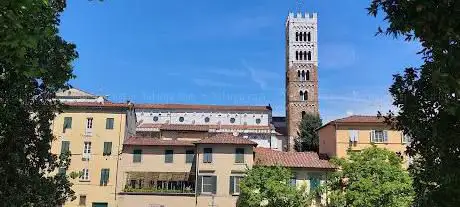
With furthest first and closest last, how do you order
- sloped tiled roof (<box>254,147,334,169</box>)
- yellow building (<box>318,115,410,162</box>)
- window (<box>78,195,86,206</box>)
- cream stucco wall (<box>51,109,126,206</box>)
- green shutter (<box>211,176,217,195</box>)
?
yellow building (<box>318,115,410,162</box>) → cream stucco wall (<box>51,109,126,206</box>) → window (<box>78,195,86,206</box>) → sloped tiled roof (<box>254,147,334,169</box>) → green shutter (<box>211,176,217,195</box>)

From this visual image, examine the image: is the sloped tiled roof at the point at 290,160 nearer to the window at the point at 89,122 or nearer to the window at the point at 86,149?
the window at the point at 86,149

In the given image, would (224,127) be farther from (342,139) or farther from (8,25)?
(8,25)

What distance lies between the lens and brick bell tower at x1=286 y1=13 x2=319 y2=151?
380 ft

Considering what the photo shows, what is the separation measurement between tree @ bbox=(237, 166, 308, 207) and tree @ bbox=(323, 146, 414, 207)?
3.11 m

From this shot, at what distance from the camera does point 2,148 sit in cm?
1734

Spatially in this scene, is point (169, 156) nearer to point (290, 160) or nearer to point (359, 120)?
point (290, 160)

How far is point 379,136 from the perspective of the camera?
5775cm

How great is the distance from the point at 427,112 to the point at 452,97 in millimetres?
1844

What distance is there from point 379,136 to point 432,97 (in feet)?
164

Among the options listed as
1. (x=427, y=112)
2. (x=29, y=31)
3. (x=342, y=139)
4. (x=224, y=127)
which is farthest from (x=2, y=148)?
(x=224, y=127)

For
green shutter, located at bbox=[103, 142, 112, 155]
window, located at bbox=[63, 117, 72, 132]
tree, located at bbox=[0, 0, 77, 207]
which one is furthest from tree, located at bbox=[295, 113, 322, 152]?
tree, located at bbox=[0, 0, 77, 207]

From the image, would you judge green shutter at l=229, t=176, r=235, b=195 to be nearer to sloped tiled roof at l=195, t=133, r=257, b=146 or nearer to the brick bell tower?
sloped tiled roof at l=195, t=133, r=257, b=146

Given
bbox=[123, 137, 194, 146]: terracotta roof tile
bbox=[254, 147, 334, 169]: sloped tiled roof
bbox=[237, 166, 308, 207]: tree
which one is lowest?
bbox=[237, 166, 308, 207]: tree

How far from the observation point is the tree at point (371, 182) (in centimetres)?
4325
